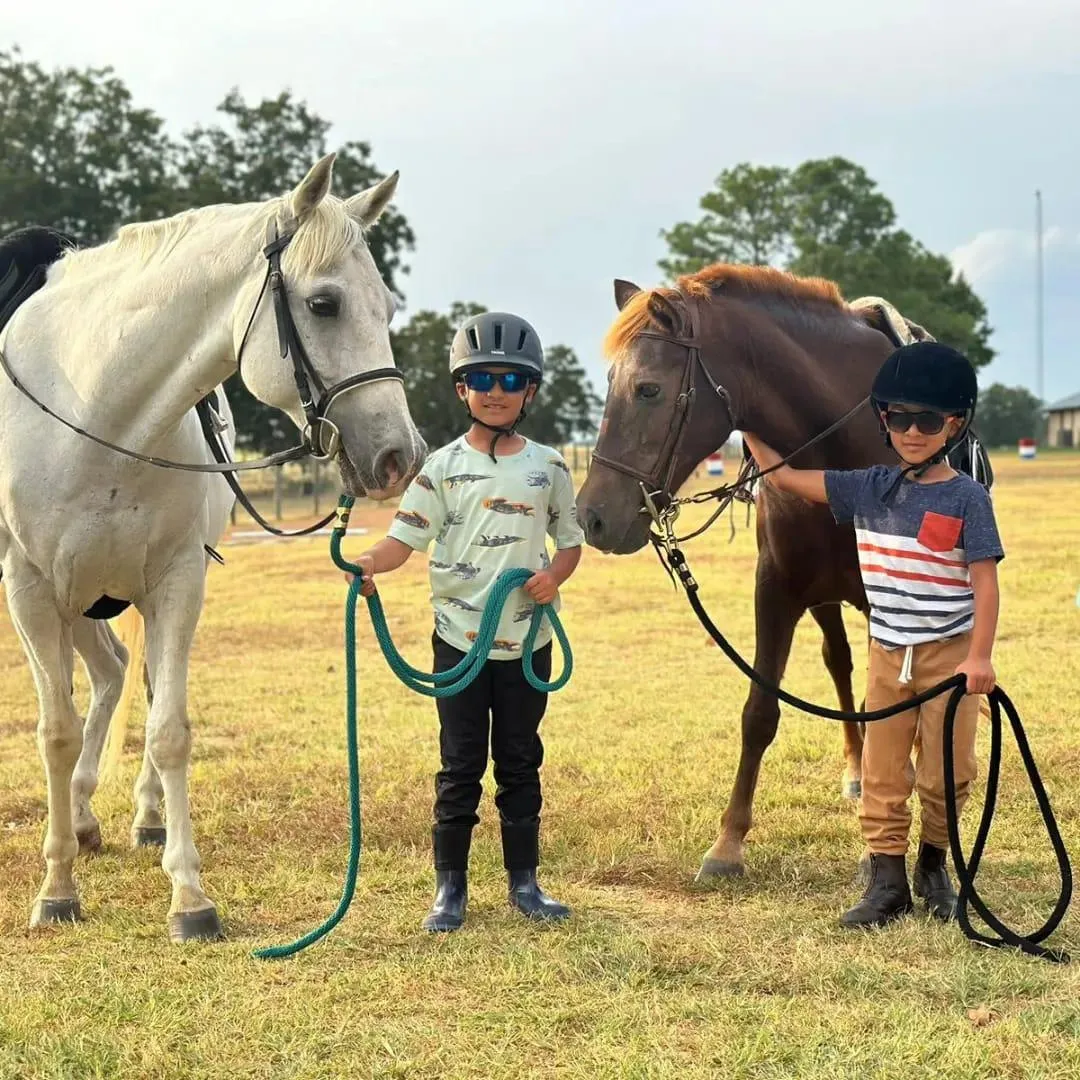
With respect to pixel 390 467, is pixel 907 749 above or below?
below

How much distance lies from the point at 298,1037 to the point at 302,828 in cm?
209

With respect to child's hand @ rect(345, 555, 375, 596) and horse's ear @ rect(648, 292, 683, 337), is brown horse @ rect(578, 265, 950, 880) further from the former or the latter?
child's hand @ rect(345, 555, 375, 596)

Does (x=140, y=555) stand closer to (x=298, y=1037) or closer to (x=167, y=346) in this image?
(x=167, y=346)

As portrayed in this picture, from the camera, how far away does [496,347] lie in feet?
12.1

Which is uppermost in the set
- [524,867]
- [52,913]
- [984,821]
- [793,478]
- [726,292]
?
[726,292]

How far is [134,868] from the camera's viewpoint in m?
4.58

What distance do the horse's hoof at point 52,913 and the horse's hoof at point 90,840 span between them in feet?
2.63

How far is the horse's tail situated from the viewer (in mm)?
5379

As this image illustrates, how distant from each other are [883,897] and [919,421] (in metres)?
1.54

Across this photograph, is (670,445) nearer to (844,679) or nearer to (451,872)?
(451,872)

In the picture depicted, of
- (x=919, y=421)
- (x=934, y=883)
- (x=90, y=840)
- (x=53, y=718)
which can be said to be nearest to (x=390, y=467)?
(x=919, y=421)

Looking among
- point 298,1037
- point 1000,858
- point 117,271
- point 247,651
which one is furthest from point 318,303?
point 247,651

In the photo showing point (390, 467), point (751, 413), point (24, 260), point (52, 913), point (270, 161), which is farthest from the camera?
point (270, 161)

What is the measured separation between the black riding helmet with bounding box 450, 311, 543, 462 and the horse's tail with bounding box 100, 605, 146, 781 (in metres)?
2.46
